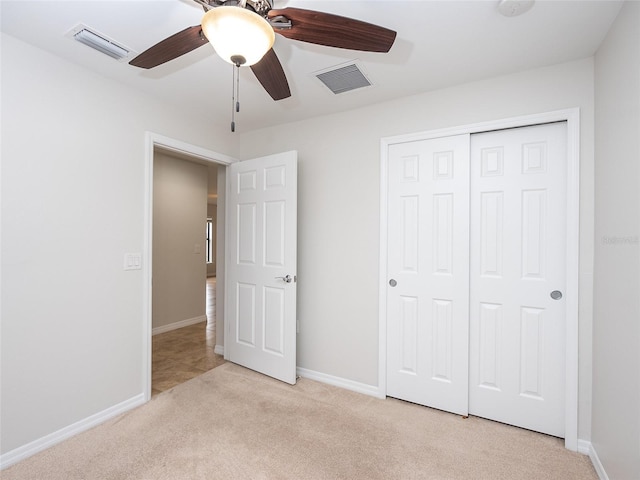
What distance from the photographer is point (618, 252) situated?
164 cm

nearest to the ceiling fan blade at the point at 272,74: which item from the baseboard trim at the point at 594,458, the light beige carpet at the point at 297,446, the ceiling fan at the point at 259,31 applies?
the ceiling fan at the point at 259,31

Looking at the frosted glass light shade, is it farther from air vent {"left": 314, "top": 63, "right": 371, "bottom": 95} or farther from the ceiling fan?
air vent {"left": 314, "top": 63, "right": 371, "bottom": 95}

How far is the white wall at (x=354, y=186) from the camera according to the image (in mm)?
2191

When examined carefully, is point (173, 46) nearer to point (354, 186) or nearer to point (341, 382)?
point (354, 186)

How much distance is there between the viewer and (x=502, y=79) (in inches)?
89.7

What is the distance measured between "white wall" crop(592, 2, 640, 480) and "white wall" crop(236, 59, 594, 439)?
0.16 meters

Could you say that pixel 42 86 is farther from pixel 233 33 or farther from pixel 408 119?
pixel 408 119

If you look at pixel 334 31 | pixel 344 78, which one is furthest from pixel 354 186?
pixel 334 31

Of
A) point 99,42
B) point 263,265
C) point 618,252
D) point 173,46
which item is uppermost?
point 99,42

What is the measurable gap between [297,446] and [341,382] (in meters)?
0.91

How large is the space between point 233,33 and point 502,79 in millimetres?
1980

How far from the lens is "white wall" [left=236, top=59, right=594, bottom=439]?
→ 7.19 ft

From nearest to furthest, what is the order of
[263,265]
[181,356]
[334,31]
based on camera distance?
[334,31] → [263,265] → [181,356]

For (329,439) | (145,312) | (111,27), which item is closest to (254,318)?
(145,312)
